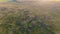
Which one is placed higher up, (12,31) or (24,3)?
(24,3)

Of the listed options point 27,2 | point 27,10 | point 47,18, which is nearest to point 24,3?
point 27,2

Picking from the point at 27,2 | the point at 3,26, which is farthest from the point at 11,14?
the point at 27,2

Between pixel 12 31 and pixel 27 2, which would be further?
pixel 27 2

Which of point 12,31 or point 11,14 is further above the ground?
point 11,14

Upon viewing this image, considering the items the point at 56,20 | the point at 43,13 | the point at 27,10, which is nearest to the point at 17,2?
the point at 27,10

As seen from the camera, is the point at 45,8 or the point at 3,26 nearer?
the point at 3,26

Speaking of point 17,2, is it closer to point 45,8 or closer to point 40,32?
point 45,8

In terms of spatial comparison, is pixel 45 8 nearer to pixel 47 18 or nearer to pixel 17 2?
pixel 47 18
